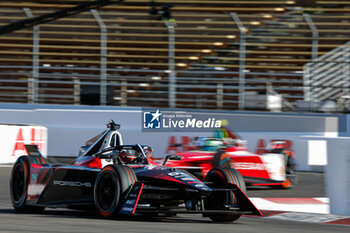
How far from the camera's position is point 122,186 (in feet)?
20.3

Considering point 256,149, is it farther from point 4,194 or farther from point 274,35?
point 4,194

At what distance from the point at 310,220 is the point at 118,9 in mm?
14234

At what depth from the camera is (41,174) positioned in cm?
740

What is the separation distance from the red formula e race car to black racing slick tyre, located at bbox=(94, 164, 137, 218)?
4.34m

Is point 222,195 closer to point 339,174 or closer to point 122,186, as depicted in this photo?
point 122,186

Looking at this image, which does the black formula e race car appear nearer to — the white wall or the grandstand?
the white wall

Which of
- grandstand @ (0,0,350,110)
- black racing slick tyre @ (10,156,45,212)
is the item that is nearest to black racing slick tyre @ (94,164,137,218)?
black racing slick tyre @ (10,156,45,212)

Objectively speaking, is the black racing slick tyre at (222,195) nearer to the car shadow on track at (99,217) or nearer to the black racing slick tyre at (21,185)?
the car shadow on track at (99,217)

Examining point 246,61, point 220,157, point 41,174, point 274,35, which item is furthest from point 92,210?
point 274,35

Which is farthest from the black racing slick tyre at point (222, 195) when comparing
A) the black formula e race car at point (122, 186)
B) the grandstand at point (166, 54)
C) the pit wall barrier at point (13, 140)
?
the grandstand at point (166, 54)

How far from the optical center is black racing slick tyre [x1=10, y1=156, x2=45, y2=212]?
24.7 feet

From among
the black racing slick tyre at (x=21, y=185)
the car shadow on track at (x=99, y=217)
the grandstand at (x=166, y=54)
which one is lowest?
the car shadow on track at (x=99, y=217)

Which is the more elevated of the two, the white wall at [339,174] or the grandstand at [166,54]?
the grandstand at [166,54]

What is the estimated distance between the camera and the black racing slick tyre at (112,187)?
6.20 m
